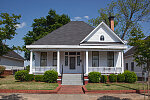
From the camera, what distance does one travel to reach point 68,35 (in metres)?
20.5

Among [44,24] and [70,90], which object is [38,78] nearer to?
[70,90]

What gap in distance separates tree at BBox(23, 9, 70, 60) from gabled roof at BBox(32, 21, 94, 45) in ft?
30.7

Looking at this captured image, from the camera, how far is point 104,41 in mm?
18734

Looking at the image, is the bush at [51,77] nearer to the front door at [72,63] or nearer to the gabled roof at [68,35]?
the front door at [72,63]

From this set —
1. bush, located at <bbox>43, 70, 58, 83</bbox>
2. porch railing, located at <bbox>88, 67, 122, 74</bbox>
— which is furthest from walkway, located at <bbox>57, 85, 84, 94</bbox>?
porch railing, located at <bbox>88, 67, 122, 74</bbox>

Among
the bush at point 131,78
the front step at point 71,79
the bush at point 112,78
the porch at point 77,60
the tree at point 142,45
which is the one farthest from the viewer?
the porch at point 77,60

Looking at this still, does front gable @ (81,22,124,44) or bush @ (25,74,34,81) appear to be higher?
front gable @ (81,22,124,44)

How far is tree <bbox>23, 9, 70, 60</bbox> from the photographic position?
31905 mm

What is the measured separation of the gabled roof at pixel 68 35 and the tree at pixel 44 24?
935cm

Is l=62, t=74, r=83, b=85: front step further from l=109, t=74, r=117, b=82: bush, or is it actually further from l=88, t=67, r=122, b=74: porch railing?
l=109, t=74, r=117, b=82: bush

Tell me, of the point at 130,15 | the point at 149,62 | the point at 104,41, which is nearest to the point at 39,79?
the point at 104,41

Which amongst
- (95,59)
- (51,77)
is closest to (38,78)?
(51,77)

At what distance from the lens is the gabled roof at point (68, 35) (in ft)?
61.3

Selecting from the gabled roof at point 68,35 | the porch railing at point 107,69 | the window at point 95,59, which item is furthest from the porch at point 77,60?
the gabled roof at point 68,35
